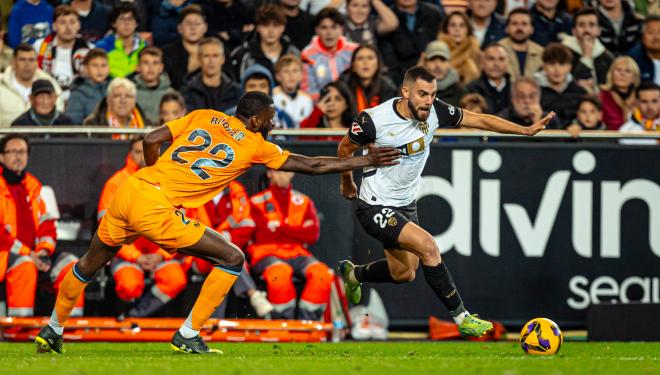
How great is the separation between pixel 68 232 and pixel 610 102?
6833 mm

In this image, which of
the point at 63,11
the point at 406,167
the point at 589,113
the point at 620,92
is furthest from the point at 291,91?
the point at 620,92

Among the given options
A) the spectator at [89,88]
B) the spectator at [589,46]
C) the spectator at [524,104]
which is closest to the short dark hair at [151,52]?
the spectator at [89,88]

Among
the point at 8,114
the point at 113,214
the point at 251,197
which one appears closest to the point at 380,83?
the point at 251,197

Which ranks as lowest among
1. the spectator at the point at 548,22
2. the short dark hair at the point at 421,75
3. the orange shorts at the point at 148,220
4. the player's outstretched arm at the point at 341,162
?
the orange shorts at the point at 148,220

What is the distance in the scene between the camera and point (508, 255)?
13977mm

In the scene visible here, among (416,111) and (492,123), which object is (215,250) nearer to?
(416,111)

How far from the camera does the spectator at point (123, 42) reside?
51.2 ft

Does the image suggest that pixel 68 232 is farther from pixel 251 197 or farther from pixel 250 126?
pixel 250 126

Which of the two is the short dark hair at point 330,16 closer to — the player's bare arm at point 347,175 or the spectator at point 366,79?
the spectator at point 366,79

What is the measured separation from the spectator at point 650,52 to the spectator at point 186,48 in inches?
230

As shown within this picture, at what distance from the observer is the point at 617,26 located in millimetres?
17375

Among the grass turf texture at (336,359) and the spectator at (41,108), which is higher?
the spectator at (41,108)

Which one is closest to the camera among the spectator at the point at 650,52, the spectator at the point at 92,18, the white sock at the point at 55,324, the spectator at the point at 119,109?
the white sock at the point at 55,324

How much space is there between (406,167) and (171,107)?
3.72 metres
